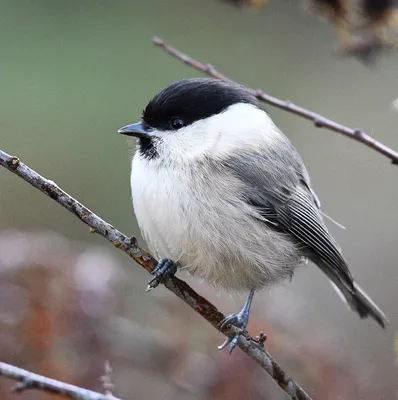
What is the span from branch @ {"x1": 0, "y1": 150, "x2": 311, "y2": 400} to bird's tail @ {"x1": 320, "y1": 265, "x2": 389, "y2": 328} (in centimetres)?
87

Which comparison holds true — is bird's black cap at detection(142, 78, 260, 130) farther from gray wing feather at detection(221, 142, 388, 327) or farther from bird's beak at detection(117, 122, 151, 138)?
gray wing feather at detection(221, 142, 388, 327)

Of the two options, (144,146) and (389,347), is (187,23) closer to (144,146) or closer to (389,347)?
(389,347)

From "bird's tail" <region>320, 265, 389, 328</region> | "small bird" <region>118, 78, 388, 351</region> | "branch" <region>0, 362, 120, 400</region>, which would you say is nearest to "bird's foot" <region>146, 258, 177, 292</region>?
"small bird" <region>118, 78, 388, 351</region>

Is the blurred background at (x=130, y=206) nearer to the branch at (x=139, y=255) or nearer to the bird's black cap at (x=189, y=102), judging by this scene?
the bird's black cap at (x=189, y=102)

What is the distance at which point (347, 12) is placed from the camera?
7.90 feet

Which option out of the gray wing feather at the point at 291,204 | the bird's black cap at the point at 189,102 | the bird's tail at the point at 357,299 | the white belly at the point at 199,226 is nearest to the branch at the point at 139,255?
the white belly at the point at 199,226

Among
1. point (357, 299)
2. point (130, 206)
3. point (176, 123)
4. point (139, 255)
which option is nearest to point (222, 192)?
point (176, 123)

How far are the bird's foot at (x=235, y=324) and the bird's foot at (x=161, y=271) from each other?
Answer: 0.75 feet

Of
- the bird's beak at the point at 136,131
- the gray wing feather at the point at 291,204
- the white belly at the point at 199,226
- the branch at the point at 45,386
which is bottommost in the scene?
the branch at the point at 45,386

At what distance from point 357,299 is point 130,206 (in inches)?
100

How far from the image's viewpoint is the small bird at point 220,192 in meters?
2.40

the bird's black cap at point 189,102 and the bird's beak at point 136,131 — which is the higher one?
the bird's black cap at point 189,102

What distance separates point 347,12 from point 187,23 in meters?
4.88

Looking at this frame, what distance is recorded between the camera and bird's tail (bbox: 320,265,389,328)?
2.95 m
